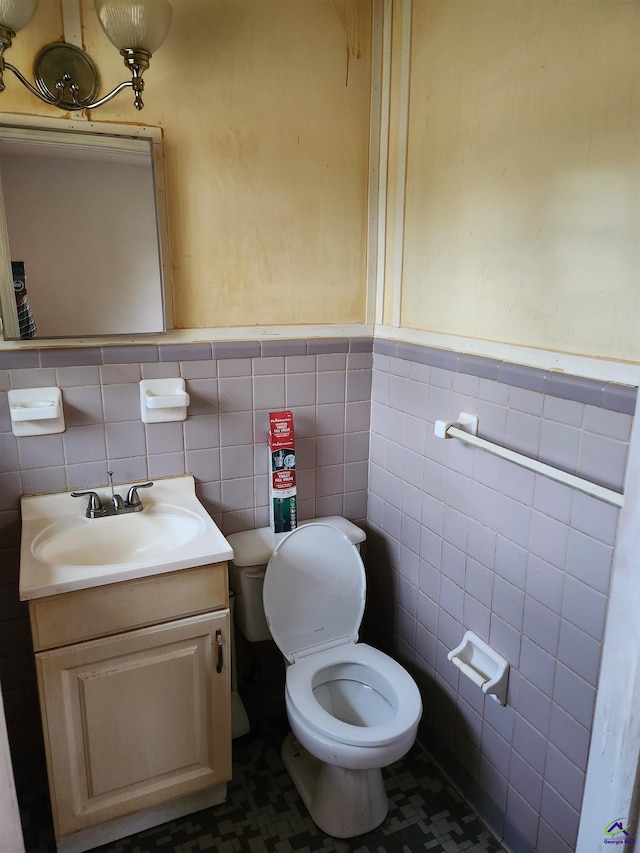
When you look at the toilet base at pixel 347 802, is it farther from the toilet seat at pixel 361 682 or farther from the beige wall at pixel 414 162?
the beige wall at pixel 414 162

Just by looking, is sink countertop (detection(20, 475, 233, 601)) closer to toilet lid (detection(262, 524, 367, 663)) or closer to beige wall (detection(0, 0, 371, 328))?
toilet lid (detection(262, 524, 367, 663))

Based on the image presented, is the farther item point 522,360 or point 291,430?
point 291,430

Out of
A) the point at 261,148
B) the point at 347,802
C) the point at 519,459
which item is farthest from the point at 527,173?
the point at 347,802

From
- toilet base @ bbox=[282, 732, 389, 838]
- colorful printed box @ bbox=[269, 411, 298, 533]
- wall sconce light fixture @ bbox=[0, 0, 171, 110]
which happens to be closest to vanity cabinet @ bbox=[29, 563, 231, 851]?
toilet base @ bbox=[282, 732, 389, 838]

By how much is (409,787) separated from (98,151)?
2.10 m

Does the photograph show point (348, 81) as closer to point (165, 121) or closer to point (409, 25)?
point (409, 25)

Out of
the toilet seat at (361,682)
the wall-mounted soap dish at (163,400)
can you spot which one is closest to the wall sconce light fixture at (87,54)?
the wall-mounted soap dish at (163,400)

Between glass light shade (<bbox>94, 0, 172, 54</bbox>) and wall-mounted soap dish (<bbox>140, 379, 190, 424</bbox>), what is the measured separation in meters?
0.87

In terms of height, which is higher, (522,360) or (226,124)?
(226,124)

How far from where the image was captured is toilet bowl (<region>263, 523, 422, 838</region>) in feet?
5.42

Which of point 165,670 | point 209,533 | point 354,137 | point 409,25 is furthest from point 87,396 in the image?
point 409,25

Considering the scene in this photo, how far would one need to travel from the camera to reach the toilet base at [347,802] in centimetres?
171

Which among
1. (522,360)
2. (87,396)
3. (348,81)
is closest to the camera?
(522,360)

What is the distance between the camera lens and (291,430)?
196cm
